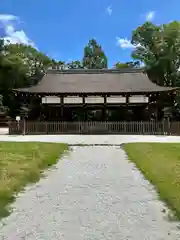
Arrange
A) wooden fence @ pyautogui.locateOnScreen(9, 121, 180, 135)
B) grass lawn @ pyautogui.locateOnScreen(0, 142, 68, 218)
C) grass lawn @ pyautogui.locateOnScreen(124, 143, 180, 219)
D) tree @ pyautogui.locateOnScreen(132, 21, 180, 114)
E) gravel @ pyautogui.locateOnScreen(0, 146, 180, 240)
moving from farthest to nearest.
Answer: tree @ pyautogui.locateOnScreen(132, 21, 180, 114) < wooden fence @ pyautogui.locateOnScreen(9, 121, 180, 135) < grass lawn @ pyautogui.locateOnScreen(0, 142, 68, 218) < grass lawn @ pyautogui.locateOnScreen(124, 143, 180, 219) < gravel @ pyautogui.locateOnScreen(0, 146, 180, 240)

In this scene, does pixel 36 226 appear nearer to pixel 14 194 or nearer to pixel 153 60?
pixel 14 194

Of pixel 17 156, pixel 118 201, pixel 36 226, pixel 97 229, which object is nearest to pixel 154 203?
pixel 118 201

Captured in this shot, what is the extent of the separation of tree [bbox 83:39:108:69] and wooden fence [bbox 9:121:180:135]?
31.4 m

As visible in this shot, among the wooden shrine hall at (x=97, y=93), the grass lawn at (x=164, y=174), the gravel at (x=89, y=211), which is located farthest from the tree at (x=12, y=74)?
the gravel at (x=89, y=211)

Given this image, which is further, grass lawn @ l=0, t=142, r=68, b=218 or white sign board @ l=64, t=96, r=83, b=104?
white sign board @ l=64, t=96, r=83, b=104

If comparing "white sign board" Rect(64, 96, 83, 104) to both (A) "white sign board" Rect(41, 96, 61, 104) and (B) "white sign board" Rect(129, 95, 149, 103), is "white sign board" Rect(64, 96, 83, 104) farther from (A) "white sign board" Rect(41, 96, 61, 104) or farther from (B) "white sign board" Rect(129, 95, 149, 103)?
(B) "white sign board" Rect(129, 95, 149, 103)

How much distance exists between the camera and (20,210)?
15.9 feet

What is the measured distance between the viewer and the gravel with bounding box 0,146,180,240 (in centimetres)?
386

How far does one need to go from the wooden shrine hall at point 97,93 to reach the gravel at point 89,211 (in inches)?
756

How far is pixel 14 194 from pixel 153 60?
3918 cm

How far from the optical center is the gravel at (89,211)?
12.7ft

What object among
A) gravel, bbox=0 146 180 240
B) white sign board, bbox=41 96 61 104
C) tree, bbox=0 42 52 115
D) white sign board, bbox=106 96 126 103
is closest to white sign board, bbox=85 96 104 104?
white sign board, bbox=106 96 126 103

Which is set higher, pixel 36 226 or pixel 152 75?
pixel 152 75

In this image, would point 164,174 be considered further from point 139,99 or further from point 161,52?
point 161,52
